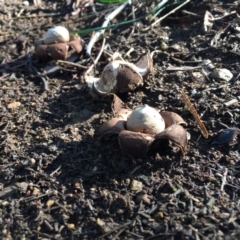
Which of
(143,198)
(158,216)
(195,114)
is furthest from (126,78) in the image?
(158,216)

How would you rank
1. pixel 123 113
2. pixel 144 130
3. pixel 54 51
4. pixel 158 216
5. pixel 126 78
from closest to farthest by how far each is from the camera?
pixel 158 216 < pixel 144 130 < pixel 123 113 < pixel 126 78 < pixel 54 51

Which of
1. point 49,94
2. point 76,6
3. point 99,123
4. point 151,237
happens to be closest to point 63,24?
point 76,6

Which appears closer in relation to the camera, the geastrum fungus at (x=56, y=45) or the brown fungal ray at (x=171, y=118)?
the brown fungal ray at (x=171, y=118)

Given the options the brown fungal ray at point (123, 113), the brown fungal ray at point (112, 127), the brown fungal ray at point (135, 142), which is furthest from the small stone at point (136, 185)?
the brown fungal ray at point (123, 113)

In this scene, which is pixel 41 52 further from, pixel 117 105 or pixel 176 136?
pixel 176 136

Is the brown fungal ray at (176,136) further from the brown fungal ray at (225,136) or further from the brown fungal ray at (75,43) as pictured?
the brown fungal ray at (75,43)

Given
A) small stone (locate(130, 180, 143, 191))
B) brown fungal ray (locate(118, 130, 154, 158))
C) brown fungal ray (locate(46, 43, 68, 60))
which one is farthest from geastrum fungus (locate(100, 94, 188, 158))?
brown fungal ray (locate(46, 43, 68, 60))
